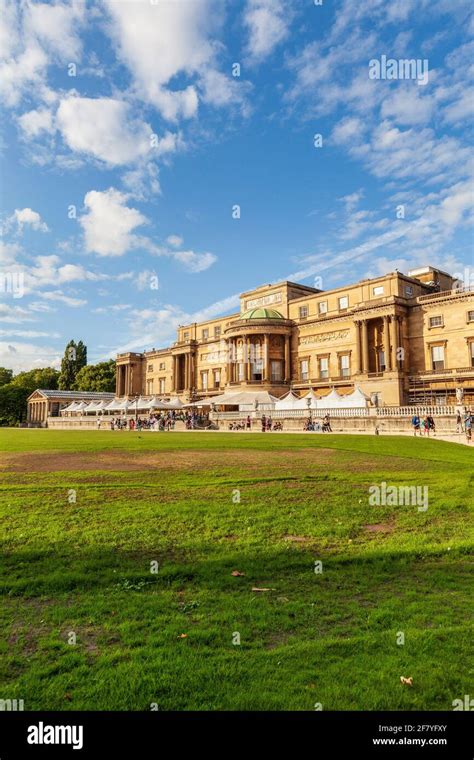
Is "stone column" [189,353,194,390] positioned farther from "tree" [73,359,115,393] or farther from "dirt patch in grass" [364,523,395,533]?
"dirt patch in grass" [364,523,395,533]

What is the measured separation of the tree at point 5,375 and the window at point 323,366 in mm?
102997

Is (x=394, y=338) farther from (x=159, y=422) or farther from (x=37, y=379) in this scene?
(x=37, y=379)

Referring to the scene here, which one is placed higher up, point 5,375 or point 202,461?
point 5,375

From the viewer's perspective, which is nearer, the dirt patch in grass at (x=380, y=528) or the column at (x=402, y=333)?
the dirt patch in grass at (x=380, y=528)

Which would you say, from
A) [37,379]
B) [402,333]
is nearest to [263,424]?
[402,333]

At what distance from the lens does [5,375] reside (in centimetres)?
13950

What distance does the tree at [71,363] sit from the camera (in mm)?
126250

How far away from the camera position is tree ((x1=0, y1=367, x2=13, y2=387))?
5413 inches

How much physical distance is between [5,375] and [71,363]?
84.1 ft

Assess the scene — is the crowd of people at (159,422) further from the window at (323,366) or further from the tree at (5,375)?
the tree at (5,375)

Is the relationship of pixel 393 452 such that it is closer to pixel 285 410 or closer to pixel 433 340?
pixel 285 410

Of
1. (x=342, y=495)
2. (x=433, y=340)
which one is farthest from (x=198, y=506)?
(x=433, y=340)

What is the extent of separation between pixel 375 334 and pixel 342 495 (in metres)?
53.1

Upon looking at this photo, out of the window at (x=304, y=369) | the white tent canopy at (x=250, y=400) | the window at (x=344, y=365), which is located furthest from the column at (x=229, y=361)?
the window at (x=344, y=365)
